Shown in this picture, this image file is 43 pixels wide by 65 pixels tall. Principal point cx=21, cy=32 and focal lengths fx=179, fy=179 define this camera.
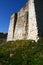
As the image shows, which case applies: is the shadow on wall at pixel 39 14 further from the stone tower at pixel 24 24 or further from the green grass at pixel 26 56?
the green grass at pixel 26 56

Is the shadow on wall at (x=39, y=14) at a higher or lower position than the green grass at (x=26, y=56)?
higher

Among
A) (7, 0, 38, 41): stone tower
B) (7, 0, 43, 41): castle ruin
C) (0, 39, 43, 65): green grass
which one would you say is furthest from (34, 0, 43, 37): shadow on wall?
(0, 39, 43, 65): green grass

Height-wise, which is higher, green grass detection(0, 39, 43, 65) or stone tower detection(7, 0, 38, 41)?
stone tower detection(7, 0, 38, 41)

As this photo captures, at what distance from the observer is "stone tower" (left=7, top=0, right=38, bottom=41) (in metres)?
22.6

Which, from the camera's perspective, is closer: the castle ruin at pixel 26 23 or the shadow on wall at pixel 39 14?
the shadow on wall at pixel 39 14

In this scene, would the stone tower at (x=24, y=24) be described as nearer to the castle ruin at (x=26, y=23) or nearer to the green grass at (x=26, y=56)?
the castle ruin at (x=26, y=23)

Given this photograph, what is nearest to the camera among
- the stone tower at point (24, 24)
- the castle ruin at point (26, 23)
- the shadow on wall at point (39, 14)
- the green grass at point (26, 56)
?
the green grass at point (26, 56)

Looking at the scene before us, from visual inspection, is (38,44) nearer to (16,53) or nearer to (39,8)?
(16,53)

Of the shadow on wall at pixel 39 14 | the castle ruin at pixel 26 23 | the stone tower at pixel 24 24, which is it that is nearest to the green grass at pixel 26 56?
the shadow on wall at pixel 39 14

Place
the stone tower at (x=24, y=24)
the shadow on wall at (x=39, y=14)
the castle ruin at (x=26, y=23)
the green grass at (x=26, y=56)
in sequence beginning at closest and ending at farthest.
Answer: the green grass at (x=26, y=56)
the shadow on wall at (x=39, y=14)
the castle ruin at (x=26, y=23)
the stone tower at (x=24, y=24)

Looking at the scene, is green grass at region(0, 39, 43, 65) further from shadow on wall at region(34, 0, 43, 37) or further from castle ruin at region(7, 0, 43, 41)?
castle ruin at region(7, 0, 43, 41)

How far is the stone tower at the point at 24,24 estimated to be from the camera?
74.1 ft

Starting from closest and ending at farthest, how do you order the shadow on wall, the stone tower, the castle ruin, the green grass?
the green grass < the shadow on wall < the castle ruin < the stone tower

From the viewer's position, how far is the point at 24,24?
25.9 metres
